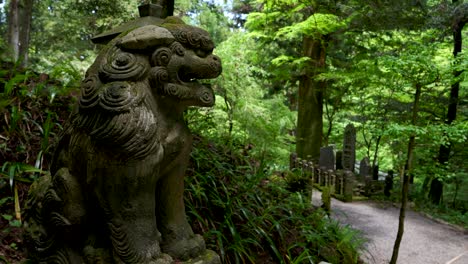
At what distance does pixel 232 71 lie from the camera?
29.5ft

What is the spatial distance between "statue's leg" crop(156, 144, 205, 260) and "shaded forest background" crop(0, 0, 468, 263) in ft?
3.27

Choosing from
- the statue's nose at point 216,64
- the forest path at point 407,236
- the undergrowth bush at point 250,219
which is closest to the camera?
the statue's nose at point 216,64

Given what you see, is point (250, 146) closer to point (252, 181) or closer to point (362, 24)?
point (252, 181)

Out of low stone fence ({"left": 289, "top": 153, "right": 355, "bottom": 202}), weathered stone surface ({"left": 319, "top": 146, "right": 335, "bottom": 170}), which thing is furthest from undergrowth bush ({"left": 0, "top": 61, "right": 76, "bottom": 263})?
weathered stone surface ({"left": 319, "top": 146, "right": 335, "bottom": 170})

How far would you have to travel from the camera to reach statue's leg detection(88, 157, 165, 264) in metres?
1.96

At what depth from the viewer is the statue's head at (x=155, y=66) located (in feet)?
6.49

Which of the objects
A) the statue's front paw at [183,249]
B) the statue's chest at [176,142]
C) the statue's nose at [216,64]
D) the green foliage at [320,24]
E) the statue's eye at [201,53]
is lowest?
the statue's front paw at [183,249]

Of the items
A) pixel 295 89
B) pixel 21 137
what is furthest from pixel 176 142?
pixel 295 89

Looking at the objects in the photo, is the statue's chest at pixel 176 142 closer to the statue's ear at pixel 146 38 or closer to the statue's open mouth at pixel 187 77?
the statue's open mouth at pixel 187 77

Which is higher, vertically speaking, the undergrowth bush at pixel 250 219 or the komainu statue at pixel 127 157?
the komainu statue at pixel 127 157

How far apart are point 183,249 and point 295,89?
54.0 ft

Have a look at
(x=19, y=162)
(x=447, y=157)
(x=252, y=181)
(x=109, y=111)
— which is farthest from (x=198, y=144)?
(x=447, y=157)

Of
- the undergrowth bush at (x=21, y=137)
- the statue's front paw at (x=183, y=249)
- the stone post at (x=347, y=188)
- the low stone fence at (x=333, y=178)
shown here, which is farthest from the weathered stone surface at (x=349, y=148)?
the statue's front paw at (x=183, y=249)

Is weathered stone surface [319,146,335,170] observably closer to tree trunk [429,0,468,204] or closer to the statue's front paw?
tree trunk [429,0,468,204]
